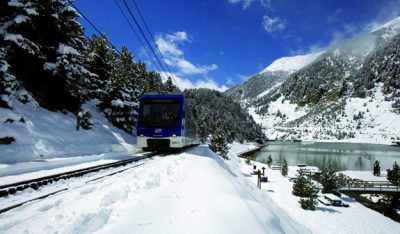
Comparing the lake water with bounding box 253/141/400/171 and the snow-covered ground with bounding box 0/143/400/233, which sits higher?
the snow-covered ground with bounding box 0/143/400/233

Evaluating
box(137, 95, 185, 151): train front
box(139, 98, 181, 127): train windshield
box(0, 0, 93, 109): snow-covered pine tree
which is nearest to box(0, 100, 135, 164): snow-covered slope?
box(0, 0, 93, 109): snow-covered pine tree

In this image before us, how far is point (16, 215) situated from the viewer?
14.2ft

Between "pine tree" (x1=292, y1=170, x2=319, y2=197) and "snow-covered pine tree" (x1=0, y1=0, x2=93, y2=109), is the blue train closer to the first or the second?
"snow-covered pine tree" (x1=0, y1=0, x2=93, y2=109)

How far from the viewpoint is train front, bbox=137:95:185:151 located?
55.0 feet

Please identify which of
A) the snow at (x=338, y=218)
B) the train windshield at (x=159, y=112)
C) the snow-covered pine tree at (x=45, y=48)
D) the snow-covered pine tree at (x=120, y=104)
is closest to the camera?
the snow-covered pine tree at (x=45, y=48)

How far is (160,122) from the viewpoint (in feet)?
55.6

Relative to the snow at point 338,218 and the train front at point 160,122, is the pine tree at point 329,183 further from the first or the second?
the train front at point 160,122

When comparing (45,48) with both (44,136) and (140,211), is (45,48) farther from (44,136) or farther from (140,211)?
(140,211)

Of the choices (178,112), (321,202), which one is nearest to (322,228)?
(321,202)

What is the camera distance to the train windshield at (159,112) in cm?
1697

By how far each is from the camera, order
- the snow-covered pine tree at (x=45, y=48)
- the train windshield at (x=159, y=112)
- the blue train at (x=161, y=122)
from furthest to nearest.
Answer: the train windshield at (x=159, y=112) < the blue train at (x=161, y=122) < the snow-covered pine tree at (x=45, y=48)

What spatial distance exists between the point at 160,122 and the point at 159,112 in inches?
26.2

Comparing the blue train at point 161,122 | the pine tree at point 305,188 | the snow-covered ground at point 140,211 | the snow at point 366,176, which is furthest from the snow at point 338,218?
the snow at point 366,176

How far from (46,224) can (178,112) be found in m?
13.4
